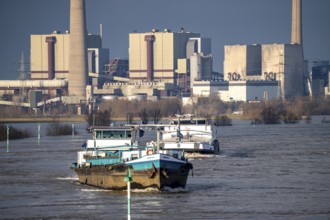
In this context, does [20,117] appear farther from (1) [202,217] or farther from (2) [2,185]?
(1) [202,217]

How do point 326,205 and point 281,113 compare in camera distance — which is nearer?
point 326,205

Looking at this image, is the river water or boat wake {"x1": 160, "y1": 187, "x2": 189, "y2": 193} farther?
boat wake {"x1": 160, "y1": 187, "x2": 189, "y2": 193}

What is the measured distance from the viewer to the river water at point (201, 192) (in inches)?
1400

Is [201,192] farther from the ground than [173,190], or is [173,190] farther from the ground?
[173,190]

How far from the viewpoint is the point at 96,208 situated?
1448 inches

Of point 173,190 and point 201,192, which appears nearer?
point 173,190

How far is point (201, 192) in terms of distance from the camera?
135 feet

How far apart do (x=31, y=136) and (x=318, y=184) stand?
56176 millimetres

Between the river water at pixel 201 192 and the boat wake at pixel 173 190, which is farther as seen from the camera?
the boat wake at pixel 173 190

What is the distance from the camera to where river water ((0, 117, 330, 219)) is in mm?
35562

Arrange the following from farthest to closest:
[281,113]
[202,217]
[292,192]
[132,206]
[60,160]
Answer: [281,113]
[60,160]
[292,192]
[132,206]
[202,217]

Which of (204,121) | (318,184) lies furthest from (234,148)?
(318,184)

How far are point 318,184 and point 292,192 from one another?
3439mm

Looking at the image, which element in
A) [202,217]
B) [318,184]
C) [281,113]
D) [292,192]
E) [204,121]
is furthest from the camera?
[281,113]
